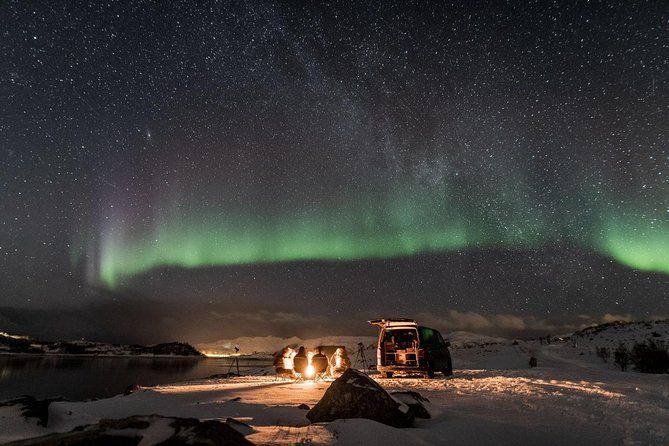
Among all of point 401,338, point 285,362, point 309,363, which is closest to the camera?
point 309,363

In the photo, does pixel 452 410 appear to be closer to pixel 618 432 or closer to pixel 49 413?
pixel 618 432

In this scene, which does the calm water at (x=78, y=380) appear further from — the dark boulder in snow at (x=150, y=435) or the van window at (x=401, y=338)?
the dark boulder in snow at (x=150, y=435)

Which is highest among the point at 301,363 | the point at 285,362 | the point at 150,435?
the point at 150,435

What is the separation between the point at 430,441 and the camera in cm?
515

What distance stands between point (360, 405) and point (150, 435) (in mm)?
3627

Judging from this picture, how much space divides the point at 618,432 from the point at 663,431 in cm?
66

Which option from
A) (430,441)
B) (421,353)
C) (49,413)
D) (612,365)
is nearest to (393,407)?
(430,441)

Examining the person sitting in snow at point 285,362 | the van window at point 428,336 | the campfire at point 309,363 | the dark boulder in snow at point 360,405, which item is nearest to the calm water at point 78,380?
the person sitting in snow at point 285,362

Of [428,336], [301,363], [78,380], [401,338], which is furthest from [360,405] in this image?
[78,380]

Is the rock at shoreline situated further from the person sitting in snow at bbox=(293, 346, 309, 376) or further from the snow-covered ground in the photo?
the person sitting in snow at bbox=(293, 346, 309, 376)

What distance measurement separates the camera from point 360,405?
6445 mm

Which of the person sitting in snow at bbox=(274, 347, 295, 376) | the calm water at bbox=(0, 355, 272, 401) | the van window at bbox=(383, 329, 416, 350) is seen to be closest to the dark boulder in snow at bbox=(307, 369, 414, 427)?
the van window at bbox=(383, 329, 416, 350)

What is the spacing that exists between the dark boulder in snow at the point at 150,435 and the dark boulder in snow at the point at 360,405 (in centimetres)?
294

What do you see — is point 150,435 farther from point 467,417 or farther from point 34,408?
point 34,408
